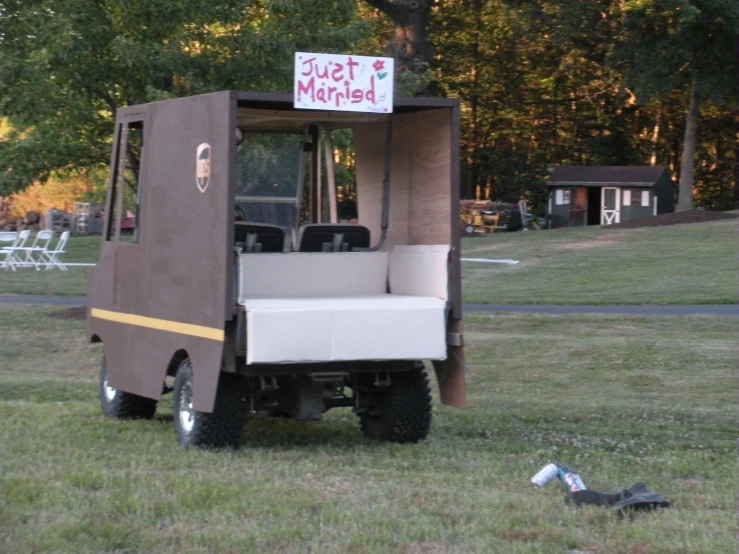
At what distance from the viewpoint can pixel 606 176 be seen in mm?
49344

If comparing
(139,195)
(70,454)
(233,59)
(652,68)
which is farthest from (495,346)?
(652,68)

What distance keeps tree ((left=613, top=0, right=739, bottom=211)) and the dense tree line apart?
2.2 inches

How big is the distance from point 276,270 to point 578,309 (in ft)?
41.0

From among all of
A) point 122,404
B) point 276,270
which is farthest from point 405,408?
point 122,404

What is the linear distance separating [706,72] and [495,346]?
2646 cm

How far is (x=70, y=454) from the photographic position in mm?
7660

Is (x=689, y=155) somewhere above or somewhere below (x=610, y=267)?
above

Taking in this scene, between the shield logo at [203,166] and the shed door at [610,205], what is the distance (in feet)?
140

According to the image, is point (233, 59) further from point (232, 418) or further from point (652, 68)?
point (652, 68)

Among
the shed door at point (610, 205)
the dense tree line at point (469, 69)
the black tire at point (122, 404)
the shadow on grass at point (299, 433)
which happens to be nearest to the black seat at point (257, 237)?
the shadow on grass at point (299, 433)

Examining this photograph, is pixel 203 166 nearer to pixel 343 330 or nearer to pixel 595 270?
pixel 343 330

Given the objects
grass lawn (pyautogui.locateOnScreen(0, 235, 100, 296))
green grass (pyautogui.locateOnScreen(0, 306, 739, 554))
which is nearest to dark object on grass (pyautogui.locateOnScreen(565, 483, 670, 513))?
green grass (pyautogui.locateOnScreen(0, 306, 739, 554))

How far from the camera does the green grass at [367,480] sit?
5.53 meters

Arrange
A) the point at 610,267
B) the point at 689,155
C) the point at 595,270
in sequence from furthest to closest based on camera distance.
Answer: the point at 689,155, the point at 610,267, the point at 595,270
